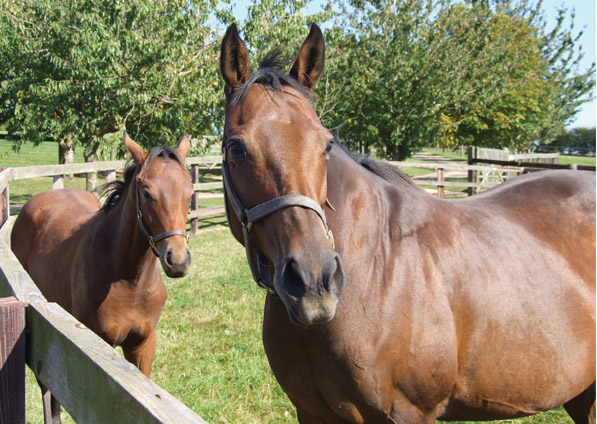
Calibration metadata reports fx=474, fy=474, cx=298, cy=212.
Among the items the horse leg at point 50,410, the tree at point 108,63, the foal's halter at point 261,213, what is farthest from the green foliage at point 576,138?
the foal's halter at point 261,213

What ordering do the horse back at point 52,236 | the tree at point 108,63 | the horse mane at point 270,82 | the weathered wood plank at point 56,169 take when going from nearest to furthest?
1. the horse mane at point 270,82
2. the horse back at point 52,236
3. the weathered wood plank at point 56,169
4. the tree at point 108,63

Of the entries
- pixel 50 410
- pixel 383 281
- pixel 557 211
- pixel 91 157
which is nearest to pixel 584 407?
pixel 557 211

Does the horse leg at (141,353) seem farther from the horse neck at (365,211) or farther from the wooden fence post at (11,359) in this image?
the horse neck at (365,211)

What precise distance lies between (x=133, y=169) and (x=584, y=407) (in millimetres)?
3393

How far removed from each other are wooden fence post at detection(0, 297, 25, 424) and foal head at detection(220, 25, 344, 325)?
2.44 ft

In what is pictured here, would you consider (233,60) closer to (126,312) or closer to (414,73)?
(126,312)

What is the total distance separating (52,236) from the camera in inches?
164

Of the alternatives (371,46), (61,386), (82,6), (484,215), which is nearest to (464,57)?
(371,46)

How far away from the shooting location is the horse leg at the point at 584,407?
2.42m

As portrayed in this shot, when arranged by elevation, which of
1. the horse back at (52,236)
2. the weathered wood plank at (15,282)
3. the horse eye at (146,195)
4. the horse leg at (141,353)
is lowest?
the horse leg at (141,353)

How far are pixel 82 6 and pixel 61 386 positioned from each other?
31.5 feet

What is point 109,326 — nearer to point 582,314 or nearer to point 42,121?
point 582,314

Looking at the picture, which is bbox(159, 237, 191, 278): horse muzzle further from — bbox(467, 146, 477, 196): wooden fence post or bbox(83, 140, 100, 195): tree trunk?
bbox(467, 146, 477, 196): wooden fence post

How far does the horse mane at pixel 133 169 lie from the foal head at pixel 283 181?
1.73 m
